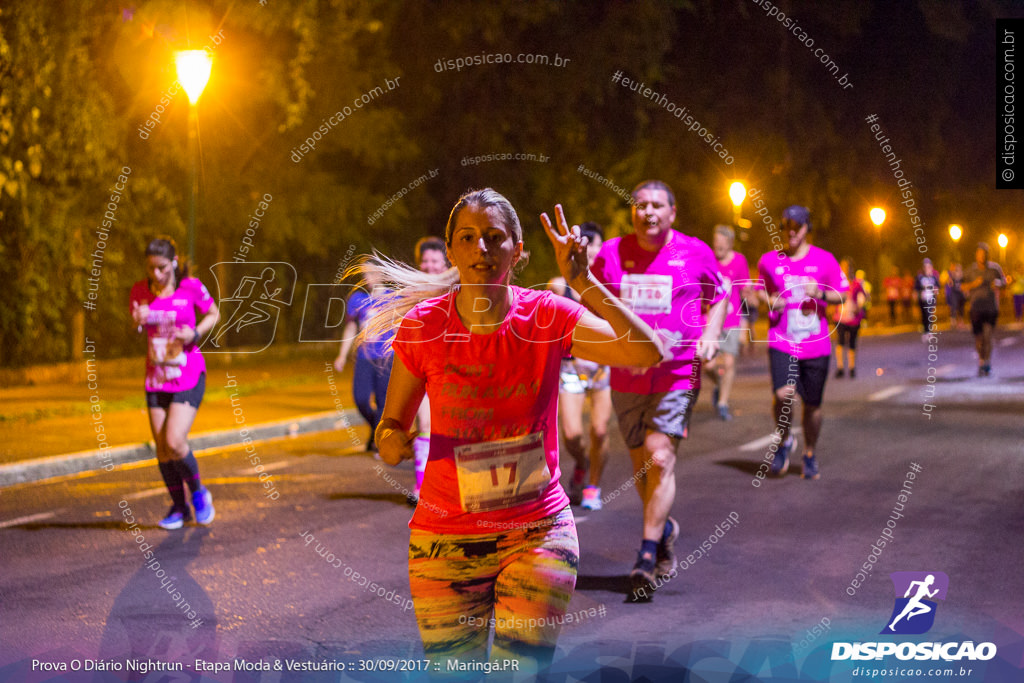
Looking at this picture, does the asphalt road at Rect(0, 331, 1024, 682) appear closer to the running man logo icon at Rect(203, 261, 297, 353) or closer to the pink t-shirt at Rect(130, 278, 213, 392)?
the pink t-shirt at Rect(130, 278, 213, 392)

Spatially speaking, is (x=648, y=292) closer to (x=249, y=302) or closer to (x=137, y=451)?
(x=137, y=451)

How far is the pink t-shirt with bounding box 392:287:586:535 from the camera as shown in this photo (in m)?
3.15

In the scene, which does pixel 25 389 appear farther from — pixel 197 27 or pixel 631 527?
pixel 631 527

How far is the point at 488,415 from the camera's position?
3.16 m

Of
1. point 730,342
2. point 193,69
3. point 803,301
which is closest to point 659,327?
point 803,301

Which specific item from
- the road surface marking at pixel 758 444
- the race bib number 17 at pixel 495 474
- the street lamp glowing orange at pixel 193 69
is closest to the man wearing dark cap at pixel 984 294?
the road surface marking at pixel 758 444

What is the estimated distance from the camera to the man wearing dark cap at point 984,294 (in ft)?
57.6

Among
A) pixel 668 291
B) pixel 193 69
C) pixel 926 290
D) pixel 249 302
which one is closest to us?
pixel 668 291

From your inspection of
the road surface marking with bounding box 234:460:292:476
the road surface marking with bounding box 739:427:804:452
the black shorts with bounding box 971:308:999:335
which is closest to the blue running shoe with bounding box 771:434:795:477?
the road surface marking with bounding box 739:427:804:452

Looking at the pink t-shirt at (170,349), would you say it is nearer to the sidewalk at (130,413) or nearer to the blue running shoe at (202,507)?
the blue running shoe at (202,507)

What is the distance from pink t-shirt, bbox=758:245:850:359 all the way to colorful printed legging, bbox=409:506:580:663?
20.7 feet

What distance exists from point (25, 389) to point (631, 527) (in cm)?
1133

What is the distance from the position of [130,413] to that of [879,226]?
2228cm

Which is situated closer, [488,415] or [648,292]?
[488,415]
